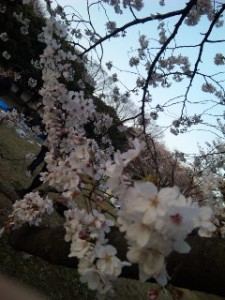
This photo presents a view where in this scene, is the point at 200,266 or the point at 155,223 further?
the point at 200,266

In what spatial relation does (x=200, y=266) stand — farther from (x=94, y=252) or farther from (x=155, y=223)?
(x=155, y=223)

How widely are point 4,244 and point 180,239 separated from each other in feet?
16.6

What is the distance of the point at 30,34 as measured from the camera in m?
15.7

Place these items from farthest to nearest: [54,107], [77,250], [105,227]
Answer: [54,107]
[105,227]
[77,250]

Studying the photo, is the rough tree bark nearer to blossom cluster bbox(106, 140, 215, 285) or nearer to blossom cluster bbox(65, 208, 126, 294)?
blossom cluster bbox(65, 208, 126, 294)

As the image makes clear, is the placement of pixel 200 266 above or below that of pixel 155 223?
above

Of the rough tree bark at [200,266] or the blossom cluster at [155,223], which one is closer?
the blossom cluster at [155,223]

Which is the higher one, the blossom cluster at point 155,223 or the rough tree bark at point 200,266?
the rough tree bark at point 200,266

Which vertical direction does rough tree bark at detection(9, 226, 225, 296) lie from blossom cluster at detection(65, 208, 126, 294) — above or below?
above

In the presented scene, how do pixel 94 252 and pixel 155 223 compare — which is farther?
pixel 94 252

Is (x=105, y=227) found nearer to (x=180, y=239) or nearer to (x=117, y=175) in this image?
(x=117, y=175)

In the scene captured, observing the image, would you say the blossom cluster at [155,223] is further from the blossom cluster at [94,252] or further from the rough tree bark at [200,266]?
the rough tree bark at [200,266]

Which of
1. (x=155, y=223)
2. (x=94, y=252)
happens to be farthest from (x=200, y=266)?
(x=155, y=223)

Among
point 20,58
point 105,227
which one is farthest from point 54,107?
point 20,58
